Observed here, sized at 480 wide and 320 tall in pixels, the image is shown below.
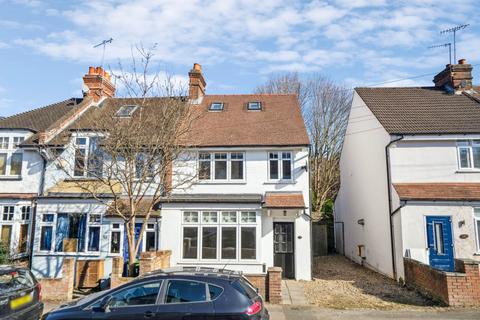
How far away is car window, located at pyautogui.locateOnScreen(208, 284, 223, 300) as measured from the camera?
6169mm

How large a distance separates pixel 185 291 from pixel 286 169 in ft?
31.9

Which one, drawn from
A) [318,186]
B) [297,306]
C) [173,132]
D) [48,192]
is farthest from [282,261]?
[318,186]

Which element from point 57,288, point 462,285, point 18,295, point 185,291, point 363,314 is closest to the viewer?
point 185,291

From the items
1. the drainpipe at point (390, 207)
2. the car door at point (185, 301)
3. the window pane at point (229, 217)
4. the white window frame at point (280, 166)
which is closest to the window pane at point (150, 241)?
the window pane at point (229, 217)

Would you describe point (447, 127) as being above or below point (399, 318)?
above

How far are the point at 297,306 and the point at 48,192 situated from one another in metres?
11.4

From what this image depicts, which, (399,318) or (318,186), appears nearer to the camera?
(399,318)

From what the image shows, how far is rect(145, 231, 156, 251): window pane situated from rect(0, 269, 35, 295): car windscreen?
6.95 meters

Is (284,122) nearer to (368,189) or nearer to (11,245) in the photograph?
(368,189)

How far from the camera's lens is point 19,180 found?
15.9 meters

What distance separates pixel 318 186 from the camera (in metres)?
29.9

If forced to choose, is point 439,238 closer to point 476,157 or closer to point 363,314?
point 476,157

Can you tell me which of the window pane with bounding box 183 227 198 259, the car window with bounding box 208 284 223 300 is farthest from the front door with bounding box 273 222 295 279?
the car window with bounding box 208 284 223 300

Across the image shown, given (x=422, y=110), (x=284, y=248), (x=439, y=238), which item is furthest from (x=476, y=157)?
(x=284, y=248)
